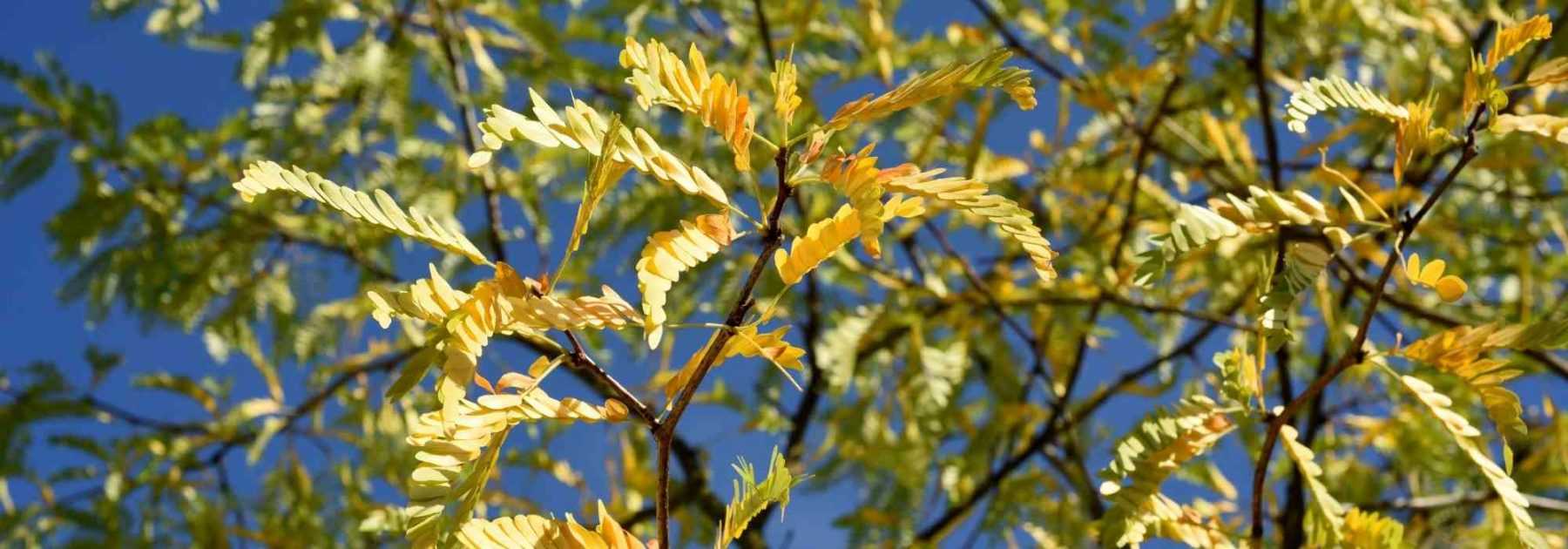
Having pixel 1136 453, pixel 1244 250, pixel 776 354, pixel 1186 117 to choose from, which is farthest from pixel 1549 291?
pixel 776 354

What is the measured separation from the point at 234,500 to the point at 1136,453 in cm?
187

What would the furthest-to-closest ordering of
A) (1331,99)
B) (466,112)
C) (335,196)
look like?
(466,112) < (1331,99) < (335,196)

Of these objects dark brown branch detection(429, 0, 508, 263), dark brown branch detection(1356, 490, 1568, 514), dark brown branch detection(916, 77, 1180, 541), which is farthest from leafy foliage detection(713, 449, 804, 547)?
dark brown branch detection(429, 0, 508, 263)

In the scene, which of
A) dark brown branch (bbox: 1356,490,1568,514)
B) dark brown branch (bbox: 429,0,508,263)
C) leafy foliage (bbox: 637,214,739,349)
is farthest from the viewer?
dark brown branch (bbox: 429,0,508,263)

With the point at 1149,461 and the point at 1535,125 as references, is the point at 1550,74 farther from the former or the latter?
the point at 1149,461

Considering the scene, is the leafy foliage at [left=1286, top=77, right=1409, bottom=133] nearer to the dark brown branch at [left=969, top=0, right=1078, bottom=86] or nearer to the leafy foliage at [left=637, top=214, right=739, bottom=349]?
the leafy foliage at [left=637, top=214, right=739, bottom=349]

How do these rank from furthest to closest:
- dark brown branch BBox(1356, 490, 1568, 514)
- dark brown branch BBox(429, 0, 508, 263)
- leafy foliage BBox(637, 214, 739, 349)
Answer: dark brown branch BBox(429, 0, 508, 263) < dark brown branch BBox(1356, 490, 1568, 514) < leafy foliage BBox(637, 214, 739, 349)

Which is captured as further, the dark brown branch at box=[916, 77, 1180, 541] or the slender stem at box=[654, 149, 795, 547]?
the dark brown branch at box=[916, 77, 1180, 541]

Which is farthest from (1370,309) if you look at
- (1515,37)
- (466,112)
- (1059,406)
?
(466,112)

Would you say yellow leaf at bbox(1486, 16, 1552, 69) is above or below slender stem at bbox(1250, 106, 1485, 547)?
above

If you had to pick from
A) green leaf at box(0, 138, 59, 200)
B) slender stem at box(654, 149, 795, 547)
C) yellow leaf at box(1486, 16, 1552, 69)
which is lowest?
green leaf at box(0, 138, 59, 200)

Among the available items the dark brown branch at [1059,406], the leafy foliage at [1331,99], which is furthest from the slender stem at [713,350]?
the dark brown branch at [1059,406]

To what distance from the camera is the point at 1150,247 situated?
613 millimetres

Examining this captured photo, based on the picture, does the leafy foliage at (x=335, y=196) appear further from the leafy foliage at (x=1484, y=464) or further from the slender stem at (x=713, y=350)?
the leafy foliage at (x=1484, y=464)
